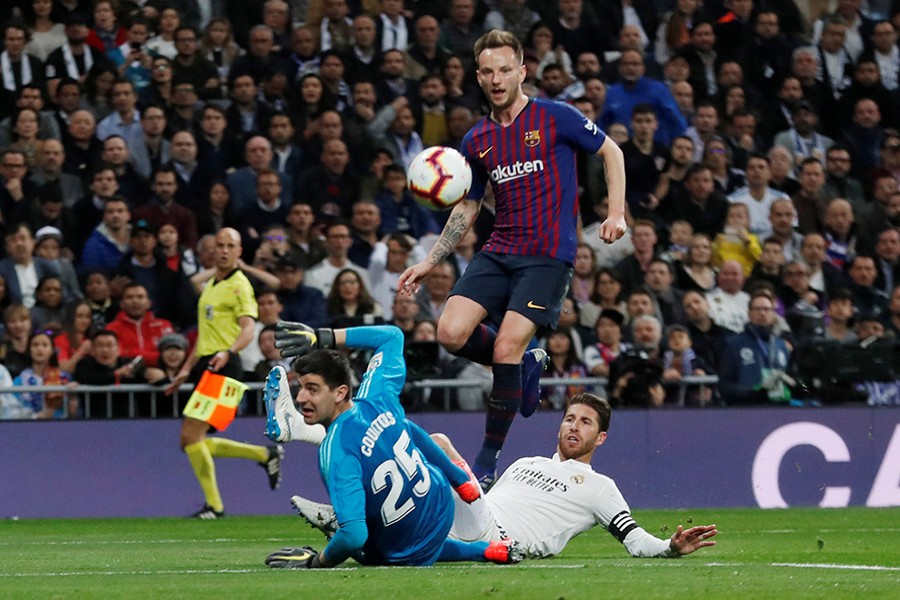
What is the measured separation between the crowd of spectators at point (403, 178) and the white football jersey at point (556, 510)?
554 cm

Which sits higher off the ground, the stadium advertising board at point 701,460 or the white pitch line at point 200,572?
the white pitch line at point 200,572

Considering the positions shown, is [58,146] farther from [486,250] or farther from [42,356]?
[486,250]

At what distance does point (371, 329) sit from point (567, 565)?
148cm

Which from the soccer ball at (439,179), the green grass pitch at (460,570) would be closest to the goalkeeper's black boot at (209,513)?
the green grass pitch at (460,570)

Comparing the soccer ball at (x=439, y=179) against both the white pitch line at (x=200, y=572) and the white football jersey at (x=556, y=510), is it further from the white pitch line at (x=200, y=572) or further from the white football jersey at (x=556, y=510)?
the white pitch line at (x=200, y=572)

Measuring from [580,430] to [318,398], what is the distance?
172 cm

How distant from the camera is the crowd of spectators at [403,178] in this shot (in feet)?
47.8

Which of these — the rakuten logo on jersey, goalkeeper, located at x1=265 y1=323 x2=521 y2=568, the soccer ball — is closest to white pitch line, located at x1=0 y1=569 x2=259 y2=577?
goalkeeper, located at x1=265 y1=323 x2=521 y2=568

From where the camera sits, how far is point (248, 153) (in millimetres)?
15789

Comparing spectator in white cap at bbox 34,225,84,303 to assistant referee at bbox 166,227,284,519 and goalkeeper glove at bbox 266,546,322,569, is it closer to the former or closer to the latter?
assistant referee at bbox 166,227,284,519

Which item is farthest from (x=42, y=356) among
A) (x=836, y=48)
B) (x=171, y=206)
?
(x=836, y=48)

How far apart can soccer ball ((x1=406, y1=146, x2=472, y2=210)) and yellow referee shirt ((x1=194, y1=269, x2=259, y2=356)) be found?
4079mm

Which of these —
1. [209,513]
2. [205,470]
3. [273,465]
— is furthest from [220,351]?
[209,513]

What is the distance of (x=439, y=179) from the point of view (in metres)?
9.57
